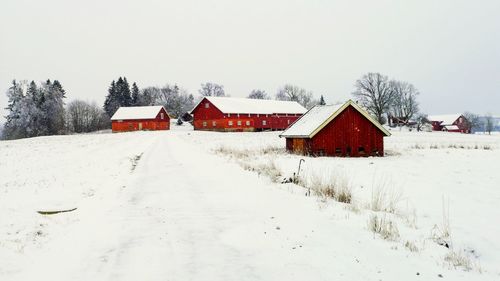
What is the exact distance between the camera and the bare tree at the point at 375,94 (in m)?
85.8

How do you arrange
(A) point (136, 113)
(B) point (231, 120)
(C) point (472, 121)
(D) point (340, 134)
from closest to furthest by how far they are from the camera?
(D) point (340, 134) → (B) point (231, 120) → (A) point (136, 113) → (C) point (472, 121)

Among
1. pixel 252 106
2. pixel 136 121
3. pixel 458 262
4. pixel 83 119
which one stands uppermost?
pixel 252 106

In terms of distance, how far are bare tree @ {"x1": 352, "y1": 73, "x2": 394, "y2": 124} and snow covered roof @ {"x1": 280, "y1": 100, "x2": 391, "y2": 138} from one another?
6224cm

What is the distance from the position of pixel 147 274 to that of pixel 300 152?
20957 mm

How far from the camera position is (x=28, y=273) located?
5.02m

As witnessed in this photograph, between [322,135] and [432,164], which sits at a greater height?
[322,135]

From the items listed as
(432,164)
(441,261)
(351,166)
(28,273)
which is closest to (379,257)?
(441,261)

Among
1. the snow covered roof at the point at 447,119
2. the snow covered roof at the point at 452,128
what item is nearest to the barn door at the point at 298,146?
the snow covered roof at the point at 452,128

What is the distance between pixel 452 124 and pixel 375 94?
37.3 meters

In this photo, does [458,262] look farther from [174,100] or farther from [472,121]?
[472,121]

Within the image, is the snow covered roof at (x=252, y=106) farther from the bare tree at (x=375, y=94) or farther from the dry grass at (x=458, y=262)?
the dry grass at (x=458, y=262)

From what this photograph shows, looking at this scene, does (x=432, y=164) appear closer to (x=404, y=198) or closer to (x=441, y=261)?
(x=404, y=198)

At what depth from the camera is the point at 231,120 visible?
70188 mm

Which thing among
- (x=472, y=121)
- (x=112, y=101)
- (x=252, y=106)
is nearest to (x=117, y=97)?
(x=112, y=101)
